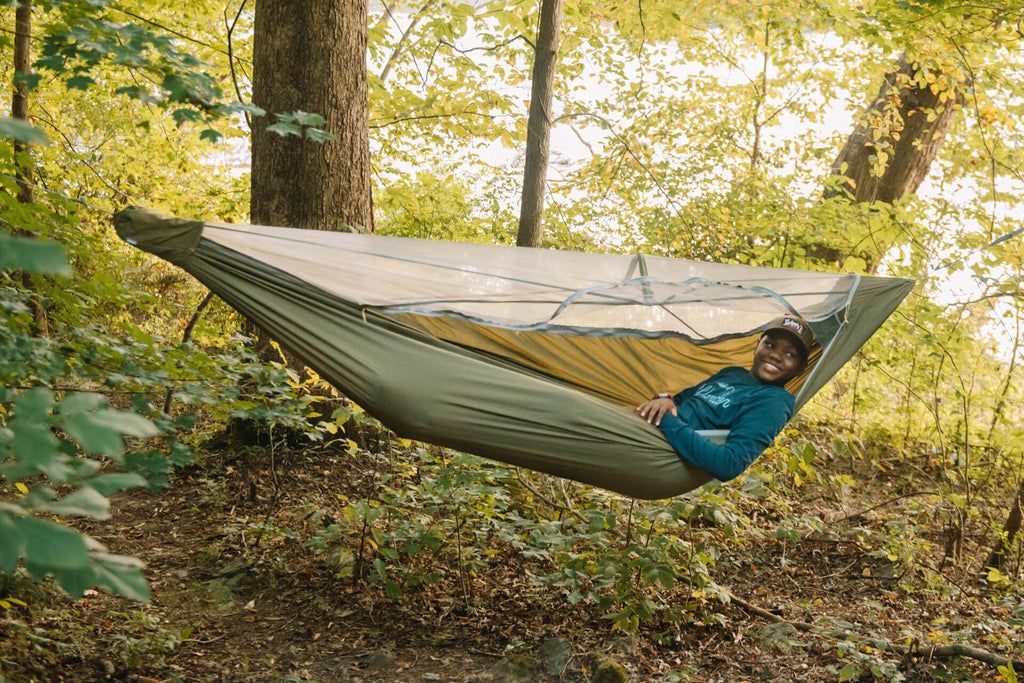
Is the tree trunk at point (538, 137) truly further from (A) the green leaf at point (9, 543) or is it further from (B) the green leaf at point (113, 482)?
(A) the green leaf at point (9, 543)

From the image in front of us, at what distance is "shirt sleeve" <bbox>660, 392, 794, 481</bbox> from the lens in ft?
5.99

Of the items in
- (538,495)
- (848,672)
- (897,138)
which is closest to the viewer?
(848,672)

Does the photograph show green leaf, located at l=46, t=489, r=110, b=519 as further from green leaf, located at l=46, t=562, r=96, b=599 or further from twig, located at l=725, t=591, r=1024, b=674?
twig, located at l=725, t=591, r=1024, b=674

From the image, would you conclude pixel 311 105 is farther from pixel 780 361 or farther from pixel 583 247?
pixel 583 247

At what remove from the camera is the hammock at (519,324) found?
172 cm

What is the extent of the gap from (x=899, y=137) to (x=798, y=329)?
3.25 m

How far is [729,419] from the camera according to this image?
210 cm

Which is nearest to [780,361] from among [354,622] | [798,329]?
[798,329]

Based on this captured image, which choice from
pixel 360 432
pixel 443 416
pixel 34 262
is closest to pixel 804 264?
pixel 360 432

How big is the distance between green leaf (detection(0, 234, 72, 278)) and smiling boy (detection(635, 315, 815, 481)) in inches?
55.7

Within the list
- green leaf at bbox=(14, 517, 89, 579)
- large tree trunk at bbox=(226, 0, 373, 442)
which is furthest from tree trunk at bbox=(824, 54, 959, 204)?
green leaf at bbox=(14, 517, 89, 579)

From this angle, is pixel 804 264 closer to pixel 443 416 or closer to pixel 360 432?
pixel 360 432

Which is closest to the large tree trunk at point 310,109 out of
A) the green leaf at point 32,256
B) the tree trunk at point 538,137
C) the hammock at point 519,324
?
the tree trunk at point 538,137

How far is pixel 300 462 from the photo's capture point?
10.5 feet
